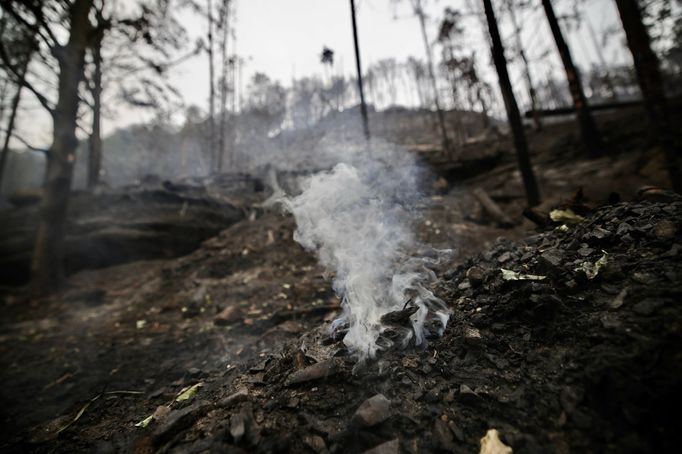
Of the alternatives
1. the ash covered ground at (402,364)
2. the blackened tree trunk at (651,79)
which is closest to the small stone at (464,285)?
the ash covered ground at (402,364)

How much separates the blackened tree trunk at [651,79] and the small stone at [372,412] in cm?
703

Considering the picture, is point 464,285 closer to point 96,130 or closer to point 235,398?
point 235,398

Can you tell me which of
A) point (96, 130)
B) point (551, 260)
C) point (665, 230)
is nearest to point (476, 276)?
point (551, 260)

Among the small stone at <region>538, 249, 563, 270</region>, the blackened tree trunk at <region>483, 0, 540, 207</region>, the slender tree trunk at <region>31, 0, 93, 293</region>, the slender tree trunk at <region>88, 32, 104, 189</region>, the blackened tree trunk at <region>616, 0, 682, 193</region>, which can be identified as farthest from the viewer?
the slender tree trunk at <region>88, 32, 104, 189</region>

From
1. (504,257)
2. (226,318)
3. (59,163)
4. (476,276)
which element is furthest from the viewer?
(59,163)

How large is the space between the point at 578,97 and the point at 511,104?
4.08 metres

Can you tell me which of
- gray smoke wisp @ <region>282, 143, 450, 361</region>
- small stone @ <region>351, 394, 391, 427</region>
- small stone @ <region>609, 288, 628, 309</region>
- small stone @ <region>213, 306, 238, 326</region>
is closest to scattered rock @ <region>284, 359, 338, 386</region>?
gray smoke wisp @ <region>282, 143, 450, 361</region>

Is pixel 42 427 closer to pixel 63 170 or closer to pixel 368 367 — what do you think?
pixel 368 367

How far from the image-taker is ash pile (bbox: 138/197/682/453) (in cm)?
144

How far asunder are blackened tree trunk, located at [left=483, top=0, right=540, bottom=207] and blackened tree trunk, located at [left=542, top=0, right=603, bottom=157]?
11.2 feet

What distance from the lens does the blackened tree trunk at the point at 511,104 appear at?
6457 millimetres

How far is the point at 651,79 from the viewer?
5.20 m

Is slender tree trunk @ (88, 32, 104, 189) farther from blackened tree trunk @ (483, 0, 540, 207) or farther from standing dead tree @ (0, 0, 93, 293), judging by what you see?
blackened tree trunk @ (483, 0, 540, 207)

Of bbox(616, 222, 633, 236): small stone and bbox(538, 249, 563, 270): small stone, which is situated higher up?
bbox(616, 222, 633, 236): small stone
